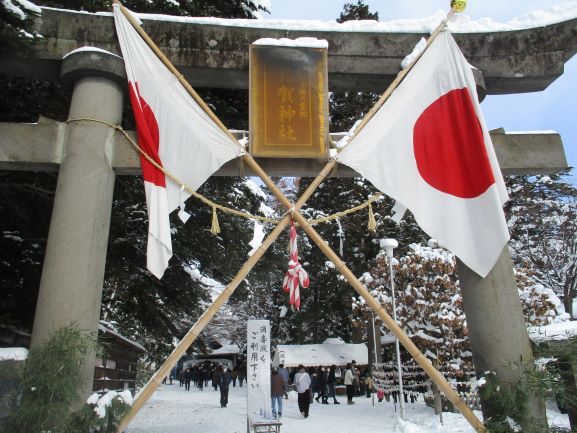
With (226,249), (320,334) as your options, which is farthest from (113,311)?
(320,334)

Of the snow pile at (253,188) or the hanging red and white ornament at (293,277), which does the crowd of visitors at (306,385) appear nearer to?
the snow pile at (253,188)

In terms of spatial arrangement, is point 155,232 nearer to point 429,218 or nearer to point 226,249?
point 429,218

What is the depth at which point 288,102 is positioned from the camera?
6.68 metres

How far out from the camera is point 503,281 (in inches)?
243

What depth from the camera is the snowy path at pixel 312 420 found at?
12.3 metres

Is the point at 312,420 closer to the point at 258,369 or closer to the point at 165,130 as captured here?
the point at 258,369

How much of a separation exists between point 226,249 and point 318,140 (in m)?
5.41

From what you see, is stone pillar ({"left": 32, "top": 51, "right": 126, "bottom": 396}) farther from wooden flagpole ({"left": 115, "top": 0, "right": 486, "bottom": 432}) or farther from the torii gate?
wooden flagpole ({"left": 115, "top": 0, "right": 486, "bottom": 432})

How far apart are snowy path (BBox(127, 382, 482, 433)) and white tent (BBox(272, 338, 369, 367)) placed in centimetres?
638

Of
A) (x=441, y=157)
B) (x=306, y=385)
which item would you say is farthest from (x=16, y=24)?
(x=306, y=385)

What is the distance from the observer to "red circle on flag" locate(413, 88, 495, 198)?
6102 mm

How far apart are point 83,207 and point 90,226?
0.25 metres

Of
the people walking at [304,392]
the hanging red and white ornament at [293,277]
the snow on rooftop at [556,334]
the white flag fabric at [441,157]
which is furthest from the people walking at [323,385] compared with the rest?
the white flag fabric at [441,157]

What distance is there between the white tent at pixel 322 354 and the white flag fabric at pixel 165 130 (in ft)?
67.8
